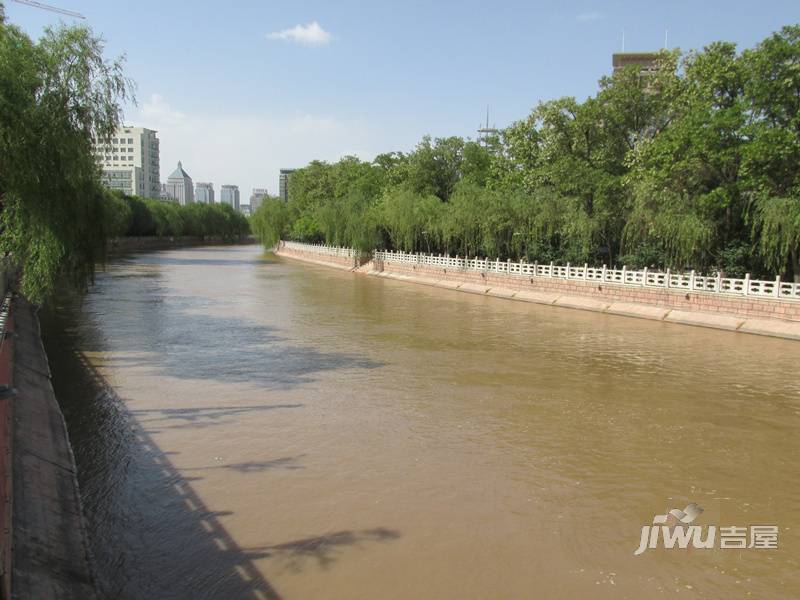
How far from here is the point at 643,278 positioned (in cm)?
2609

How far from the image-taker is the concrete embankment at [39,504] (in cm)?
532

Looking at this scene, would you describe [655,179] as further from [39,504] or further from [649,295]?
[39,504]

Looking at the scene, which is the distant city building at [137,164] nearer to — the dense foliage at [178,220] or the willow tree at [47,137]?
the dense foliage at [178,220]

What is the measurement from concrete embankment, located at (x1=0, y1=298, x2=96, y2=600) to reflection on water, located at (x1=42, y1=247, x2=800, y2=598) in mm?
296

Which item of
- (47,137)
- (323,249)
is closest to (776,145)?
(47,137)

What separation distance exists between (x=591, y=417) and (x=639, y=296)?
51.9ft

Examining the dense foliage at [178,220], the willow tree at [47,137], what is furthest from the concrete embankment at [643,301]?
the dense foliage at [178,220]

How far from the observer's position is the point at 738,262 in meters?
24.8

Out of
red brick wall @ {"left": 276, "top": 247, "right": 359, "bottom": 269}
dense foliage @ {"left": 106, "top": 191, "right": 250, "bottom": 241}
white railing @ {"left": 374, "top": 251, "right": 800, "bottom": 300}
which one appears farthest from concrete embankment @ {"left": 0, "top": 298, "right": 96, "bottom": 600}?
dense foliage @ {"left": 106, "top": 191, "right": 250, "bottom": 241}

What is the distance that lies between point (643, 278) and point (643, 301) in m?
1.07

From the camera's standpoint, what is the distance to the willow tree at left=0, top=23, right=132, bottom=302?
493 inches

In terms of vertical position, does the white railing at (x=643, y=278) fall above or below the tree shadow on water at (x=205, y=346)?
above

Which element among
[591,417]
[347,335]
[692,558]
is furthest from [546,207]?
[692,558]

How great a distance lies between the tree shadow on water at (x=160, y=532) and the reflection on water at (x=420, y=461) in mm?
29
